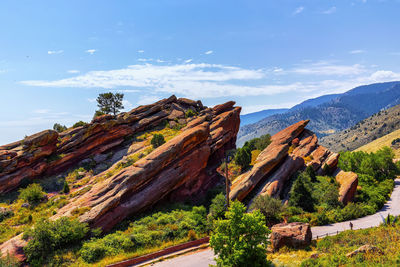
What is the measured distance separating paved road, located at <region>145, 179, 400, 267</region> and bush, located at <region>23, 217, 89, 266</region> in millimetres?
8756

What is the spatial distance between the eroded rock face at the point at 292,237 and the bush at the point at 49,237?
18517 mm

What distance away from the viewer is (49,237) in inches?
842

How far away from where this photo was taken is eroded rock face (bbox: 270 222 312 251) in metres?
20.5

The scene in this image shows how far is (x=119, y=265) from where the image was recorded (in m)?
20.2

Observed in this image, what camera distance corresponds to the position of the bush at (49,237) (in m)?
20.8

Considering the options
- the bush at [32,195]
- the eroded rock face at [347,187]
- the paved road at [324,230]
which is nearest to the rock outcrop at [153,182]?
the bush at [32,195]

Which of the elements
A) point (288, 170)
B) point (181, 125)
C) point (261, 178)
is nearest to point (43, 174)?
point (181, 125)

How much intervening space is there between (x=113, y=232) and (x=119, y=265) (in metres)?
5.54

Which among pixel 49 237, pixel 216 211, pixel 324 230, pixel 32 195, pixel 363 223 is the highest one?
pixel 32 195

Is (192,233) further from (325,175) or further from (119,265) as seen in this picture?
(325,175)

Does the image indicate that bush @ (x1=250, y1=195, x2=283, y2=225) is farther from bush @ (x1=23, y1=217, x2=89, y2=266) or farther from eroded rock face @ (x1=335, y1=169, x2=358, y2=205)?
bush @ (x1=23, y1=217, x2=89, y2=266)

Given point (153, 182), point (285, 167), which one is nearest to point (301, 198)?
point (285, 167)

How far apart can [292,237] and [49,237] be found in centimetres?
2254

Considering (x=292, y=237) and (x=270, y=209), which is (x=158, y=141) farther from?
(x=292, y=237)
